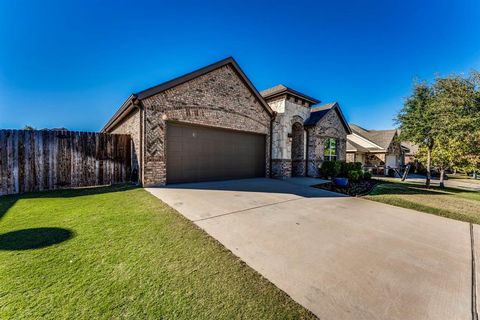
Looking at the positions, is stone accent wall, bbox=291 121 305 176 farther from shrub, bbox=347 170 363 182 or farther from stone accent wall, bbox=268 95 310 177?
shrub, bbox=347 170 363 182

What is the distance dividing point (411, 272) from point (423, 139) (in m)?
15.1

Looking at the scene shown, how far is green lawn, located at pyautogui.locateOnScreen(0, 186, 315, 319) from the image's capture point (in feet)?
6.17

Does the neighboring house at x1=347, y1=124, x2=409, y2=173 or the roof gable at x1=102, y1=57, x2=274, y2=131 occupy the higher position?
the roof gable at x1=102, y1=57, x2=274, y2=131

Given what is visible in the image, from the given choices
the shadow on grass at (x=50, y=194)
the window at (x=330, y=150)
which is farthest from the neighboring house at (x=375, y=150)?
the shadow on grass at (x=50, y=194)

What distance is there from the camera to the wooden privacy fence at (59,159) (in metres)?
6.53

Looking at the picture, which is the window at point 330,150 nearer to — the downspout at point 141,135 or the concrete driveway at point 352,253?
the concrete driveway at point 352,253

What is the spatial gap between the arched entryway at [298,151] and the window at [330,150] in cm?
225

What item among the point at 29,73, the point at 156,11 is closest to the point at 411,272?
the point at 156,11

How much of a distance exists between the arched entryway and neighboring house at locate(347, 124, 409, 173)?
13.1 m

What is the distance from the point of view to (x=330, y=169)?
42.2 ft

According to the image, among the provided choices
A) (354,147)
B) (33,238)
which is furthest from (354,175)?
(33,238)

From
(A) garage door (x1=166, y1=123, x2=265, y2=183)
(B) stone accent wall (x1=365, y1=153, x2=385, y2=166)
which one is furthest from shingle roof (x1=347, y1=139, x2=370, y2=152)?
(A) garage door (x1=166, y1=123, x2=265, y2=183)

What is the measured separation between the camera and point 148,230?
145 inches

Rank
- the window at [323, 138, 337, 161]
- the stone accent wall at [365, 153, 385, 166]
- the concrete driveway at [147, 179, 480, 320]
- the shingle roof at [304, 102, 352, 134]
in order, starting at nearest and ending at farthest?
1. the concrete driveway at [147, 179, 480, 320]
2. the shingle roof at [304, 102, 352, 134]
3. the window at [323, 138, 337, 161]
4. the stone accent wall at [365, 153, 385, 166]
